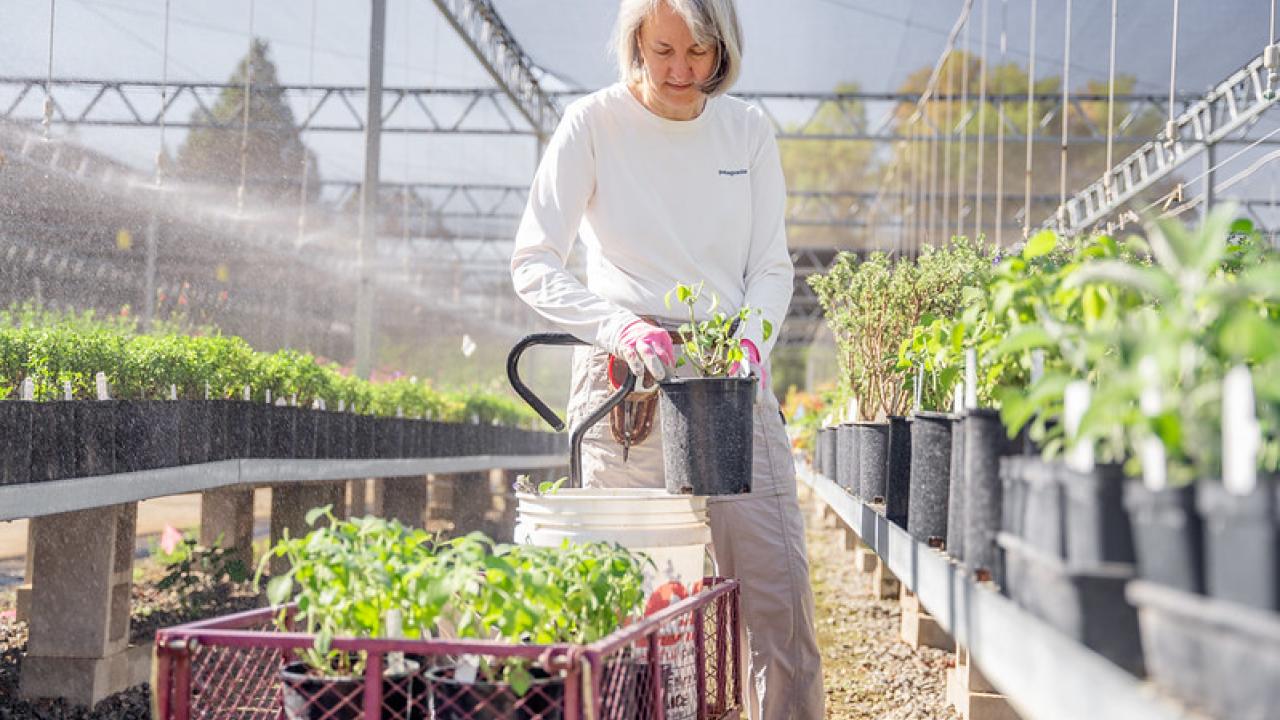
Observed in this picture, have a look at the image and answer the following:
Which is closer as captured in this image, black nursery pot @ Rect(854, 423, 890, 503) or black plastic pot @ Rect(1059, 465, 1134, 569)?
black plastic pot @ Rect(1059, 465, 1134, 569)

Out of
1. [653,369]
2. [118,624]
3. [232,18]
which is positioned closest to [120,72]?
[232,18]

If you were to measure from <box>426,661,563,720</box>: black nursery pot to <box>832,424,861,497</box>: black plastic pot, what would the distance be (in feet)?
6.76

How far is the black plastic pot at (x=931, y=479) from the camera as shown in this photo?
189cm

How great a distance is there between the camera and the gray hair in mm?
2406

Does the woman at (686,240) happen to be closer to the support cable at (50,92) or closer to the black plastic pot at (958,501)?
the black plastic pot at (958,501)

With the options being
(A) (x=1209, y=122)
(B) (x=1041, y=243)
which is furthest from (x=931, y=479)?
(A) (x=1209, y=122)

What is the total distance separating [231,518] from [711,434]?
17.0 feet

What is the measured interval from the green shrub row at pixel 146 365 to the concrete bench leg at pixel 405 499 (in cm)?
87

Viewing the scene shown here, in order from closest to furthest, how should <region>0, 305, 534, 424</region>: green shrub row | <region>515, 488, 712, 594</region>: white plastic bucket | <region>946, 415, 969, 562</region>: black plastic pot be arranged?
<region>946, 415, 969, 562</region>: black plastic pot → <region>515, 488, 712, 594</region>: white plastic bucket → <region>0, 305, 534, 424</region>: green shrub row

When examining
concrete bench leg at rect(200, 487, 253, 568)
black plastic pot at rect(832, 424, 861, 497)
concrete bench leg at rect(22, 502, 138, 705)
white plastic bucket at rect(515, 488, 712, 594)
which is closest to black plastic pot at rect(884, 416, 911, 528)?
white plastic bucket at rect(515, 488, 712, 594)

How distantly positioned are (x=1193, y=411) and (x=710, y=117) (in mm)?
1706

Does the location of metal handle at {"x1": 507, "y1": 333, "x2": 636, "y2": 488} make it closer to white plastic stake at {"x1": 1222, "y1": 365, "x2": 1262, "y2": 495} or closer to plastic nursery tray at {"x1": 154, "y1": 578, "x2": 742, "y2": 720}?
plastic nursery tray at {"x1": 154, "y1": 578, "x2": 742, "y2": 720}

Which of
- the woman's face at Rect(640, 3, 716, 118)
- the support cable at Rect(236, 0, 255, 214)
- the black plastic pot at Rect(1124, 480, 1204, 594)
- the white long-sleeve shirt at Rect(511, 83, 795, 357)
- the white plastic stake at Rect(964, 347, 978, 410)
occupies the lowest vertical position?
the black plastic pot at Rect(1124, 480, 1204, 594)

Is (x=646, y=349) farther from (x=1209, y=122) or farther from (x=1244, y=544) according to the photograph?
(x=1209, y=122)
